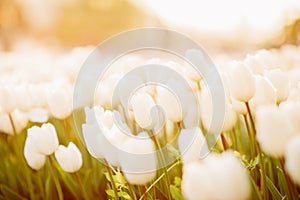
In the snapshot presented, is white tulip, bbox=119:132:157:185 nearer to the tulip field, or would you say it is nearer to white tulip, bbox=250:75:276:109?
the tulip field

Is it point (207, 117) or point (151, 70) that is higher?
point (151, 70)

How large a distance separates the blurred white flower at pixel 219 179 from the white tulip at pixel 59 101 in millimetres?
846

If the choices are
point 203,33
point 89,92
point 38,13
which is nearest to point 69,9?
point 38,13

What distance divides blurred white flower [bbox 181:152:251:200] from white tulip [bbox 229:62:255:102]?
360mm

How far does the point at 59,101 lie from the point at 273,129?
864 millimetres

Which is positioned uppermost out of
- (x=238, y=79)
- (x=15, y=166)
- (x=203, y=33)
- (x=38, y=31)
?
(x=38, y=31)

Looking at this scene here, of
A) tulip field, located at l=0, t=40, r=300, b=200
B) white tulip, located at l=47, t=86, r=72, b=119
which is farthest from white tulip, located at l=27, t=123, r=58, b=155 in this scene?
white tulip, located at l=47, t=86, r=72, b=119

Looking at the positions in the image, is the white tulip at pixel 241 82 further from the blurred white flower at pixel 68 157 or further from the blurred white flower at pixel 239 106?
the blurred white flower at pixel 68 157

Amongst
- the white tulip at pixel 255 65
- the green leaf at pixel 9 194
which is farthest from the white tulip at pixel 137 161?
the green leaf at pixel 9 194

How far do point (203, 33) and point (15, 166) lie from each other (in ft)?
15.3

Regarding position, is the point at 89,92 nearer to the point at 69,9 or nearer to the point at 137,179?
the point at 137,179

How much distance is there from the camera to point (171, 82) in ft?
4.56

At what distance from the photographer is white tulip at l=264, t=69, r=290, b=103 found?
117 centimetres

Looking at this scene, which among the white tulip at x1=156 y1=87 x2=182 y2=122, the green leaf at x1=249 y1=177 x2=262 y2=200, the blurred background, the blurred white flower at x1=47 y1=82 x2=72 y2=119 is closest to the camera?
the green leaf at x1=249 y1=177 x2=262 y2=200
